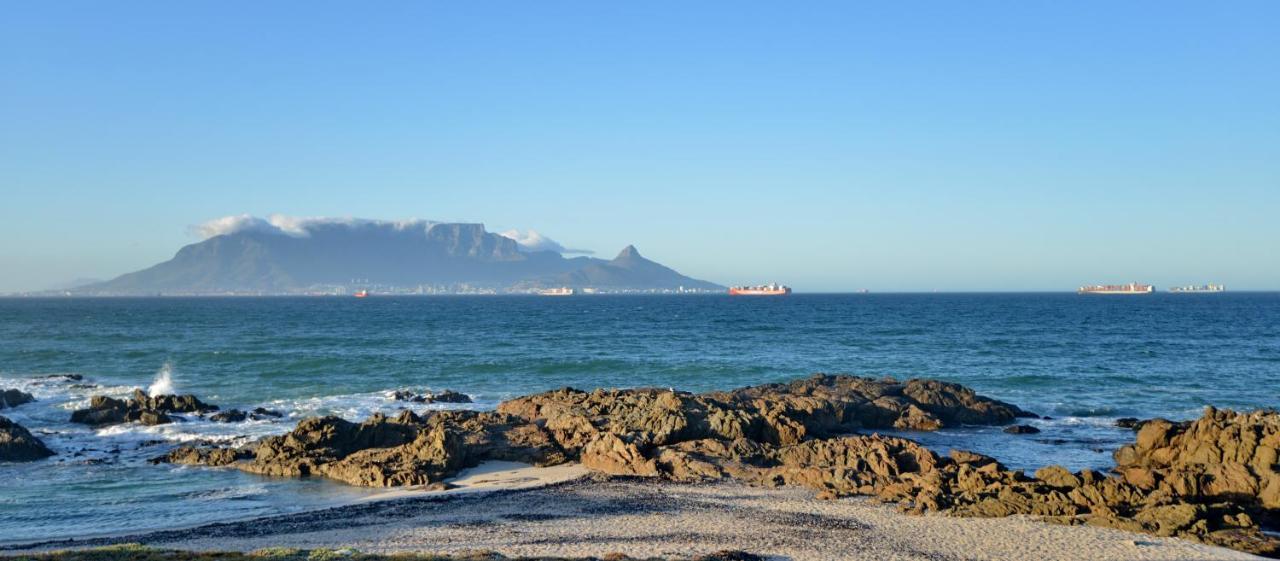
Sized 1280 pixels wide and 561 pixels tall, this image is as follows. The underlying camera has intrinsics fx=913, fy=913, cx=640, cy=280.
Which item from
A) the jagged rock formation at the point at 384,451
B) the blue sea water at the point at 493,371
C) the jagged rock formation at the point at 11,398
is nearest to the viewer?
the blue sea water at the point at 493,371

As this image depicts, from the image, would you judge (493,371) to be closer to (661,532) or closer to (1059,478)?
(661,532)

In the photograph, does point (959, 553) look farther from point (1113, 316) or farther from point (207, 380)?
point (1113, 316)

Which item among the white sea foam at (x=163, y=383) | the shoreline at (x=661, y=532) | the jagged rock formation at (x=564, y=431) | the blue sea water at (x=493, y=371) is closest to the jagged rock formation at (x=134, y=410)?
the blue sea water at (x=493, y=371)

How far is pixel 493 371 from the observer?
5525cm

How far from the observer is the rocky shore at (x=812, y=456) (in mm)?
19969

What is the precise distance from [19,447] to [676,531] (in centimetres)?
2176

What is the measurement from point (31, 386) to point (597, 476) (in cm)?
3822

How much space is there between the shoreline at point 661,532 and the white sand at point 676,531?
2 cm

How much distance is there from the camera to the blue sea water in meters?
23.8

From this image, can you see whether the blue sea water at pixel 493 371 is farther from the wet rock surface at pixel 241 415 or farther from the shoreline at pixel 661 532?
the shoreline at pixel 661 532

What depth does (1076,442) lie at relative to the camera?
30500mm

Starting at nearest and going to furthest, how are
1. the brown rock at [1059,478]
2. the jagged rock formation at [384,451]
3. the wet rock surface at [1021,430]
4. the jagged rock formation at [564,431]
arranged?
the brown rock at [1059,478] → the jagged rock formation at [384,451] → the jagged rock formation at [564,431] → the wet rock surface at [1021,430]

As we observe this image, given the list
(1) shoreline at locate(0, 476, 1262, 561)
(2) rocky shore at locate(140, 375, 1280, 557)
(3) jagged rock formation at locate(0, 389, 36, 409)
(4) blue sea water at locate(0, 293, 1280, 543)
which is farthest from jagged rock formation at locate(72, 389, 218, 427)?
(1) shoreline at locate(0, 476, 1262, 561)

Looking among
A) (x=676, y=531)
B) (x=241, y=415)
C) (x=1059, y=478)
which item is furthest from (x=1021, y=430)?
(x=241, y=415)
